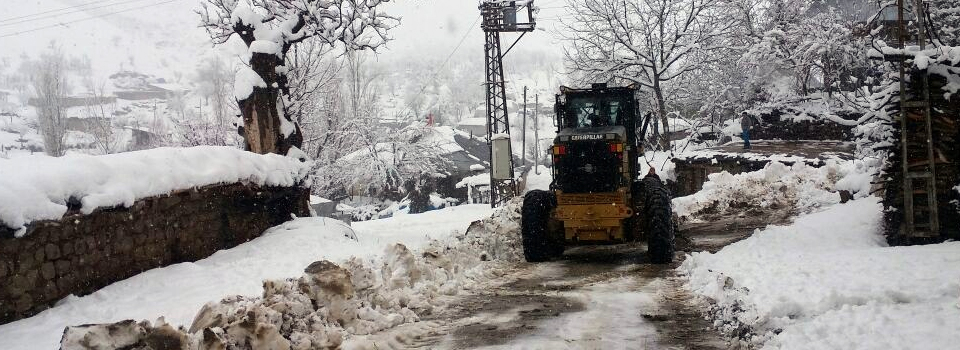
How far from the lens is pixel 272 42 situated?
41.9 feet

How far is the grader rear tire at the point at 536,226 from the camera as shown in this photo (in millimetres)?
10109

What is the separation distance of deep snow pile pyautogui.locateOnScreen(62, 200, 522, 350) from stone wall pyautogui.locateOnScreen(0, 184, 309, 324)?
1783 millimetres

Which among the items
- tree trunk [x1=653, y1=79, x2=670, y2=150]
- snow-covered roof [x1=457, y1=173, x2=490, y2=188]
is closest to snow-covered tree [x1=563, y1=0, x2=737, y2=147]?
tree trunk [x1=653, y1=79, x2=670, y2=150]

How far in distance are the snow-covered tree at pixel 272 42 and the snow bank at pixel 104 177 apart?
1.93 meters

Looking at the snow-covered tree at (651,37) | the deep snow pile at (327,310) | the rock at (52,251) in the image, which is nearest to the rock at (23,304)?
the rock at (52,251)

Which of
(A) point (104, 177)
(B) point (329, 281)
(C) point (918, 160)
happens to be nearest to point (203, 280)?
(A) point (104, 177)

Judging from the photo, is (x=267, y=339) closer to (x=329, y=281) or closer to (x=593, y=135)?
(x=329, y=281)

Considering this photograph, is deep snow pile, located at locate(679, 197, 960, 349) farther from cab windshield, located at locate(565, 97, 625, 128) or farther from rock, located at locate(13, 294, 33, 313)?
rock, located at locate(13, 294, 33, 313)

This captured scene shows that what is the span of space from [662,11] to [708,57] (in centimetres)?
304

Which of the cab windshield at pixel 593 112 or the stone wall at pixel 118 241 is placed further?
the cab windshield at pixel 593 112

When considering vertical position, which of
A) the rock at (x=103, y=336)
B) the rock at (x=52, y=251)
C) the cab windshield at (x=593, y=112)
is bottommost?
the rock at (x=103, y=336)

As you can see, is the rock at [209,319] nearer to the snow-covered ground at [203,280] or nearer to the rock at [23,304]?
the snow-covered ground at [203,280]

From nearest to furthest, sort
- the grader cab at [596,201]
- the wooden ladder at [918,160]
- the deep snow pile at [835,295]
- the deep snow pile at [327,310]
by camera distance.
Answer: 1. the deep snow pile at [835,295]
2. the deep snow pile at [327,310]
3. the wooden ladder at [918,160]
4. the grader cab at [596,201]

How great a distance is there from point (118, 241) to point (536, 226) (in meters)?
5.51
